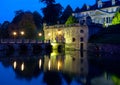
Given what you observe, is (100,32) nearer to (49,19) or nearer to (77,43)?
(77,43)

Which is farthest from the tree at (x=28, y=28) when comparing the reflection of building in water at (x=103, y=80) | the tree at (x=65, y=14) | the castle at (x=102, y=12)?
the reflection of building in water at (x=103, y=80)

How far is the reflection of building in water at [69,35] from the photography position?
2798 inches

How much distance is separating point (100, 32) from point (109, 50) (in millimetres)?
15397

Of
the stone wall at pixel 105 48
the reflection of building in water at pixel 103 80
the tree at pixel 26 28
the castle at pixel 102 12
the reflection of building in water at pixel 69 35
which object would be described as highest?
the castle at pixel 102 12

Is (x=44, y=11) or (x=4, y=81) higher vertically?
(x=44, y=11)

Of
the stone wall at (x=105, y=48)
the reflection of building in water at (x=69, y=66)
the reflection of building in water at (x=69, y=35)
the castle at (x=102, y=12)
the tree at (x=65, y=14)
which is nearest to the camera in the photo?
the reflection of building in water at (x=69, y=66)

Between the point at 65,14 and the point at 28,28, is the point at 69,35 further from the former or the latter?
the point at 65,14

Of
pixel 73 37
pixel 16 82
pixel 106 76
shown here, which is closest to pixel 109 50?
pixel 73 37

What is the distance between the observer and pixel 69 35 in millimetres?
74062

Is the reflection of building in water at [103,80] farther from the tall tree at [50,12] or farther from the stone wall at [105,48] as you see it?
the tall tree at [50,12]

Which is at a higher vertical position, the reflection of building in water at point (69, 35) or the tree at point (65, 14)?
the tree at point (65, 14)

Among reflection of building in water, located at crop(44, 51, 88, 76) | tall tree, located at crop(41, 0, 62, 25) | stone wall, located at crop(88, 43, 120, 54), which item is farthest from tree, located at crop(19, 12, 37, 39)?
reflection of building in water, located at crop(44, 51, 88, 76)

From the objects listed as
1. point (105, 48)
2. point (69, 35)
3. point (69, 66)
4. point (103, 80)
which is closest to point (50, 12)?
point (69, 35)

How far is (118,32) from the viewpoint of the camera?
67.9 metres
